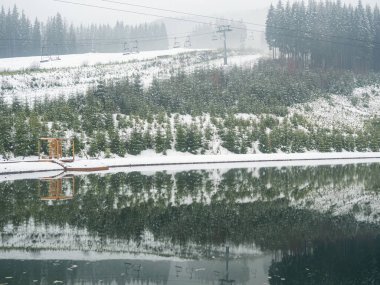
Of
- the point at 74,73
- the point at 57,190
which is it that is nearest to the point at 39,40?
the point at 74,73

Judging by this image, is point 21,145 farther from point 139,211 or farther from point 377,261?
point 377,261

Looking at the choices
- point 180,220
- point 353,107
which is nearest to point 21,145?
point 180,220

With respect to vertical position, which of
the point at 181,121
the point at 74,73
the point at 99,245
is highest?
the point at 74,73

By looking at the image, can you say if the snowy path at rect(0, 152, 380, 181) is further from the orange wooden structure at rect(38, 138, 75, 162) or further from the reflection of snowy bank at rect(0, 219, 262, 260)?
the reflection of snowy bank at rect(0, 219, 262, 260)

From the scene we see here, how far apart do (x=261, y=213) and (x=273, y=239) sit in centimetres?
361

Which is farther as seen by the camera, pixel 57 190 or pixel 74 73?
pixel 74 73

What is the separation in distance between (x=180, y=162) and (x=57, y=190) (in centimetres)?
1743

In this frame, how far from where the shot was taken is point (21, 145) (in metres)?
34.7

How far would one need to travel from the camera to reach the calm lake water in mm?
9281

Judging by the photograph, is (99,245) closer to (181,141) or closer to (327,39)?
(181,141)

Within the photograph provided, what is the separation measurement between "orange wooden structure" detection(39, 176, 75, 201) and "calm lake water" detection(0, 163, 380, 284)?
86 millimetres

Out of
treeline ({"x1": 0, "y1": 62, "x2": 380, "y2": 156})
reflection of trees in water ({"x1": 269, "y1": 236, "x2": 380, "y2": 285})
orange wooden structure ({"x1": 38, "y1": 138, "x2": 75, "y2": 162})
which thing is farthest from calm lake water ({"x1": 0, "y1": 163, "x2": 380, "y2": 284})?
treeline ({"x1": 0, "y1": 62, "x2": 380, "y2": 156})

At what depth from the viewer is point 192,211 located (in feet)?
51.3

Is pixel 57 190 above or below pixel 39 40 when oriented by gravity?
below
